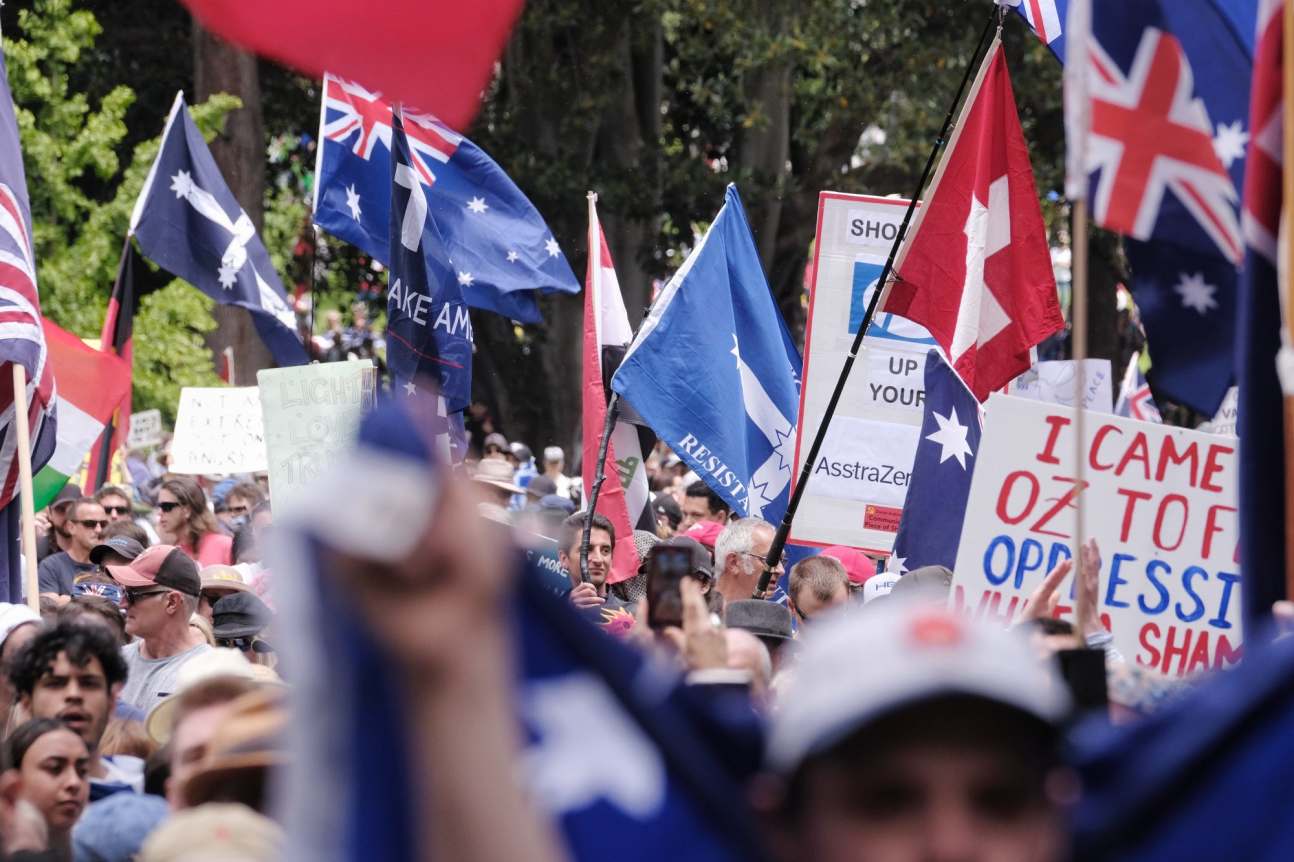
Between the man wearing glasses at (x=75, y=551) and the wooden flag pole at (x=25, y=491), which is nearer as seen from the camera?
the wooden flag pole at (x=25, y=491)

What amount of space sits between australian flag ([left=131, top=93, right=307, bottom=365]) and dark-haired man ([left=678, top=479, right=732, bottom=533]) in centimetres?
262

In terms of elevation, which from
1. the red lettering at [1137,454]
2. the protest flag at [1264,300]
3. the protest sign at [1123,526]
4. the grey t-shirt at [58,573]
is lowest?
the grey t-shirt at [58,573]

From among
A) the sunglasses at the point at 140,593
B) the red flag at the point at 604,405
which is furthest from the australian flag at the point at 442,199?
the sunglasses at the point at 140,593

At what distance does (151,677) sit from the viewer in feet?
22.5

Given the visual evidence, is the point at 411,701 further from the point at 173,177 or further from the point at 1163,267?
the point at 173,177

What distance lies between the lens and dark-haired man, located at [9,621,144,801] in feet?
17.1

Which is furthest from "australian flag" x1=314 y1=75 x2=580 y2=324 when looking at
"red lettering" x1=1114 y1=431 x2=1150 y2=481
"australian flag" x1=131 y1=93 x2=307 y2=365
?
"red lettering" x1=1114 y1=431 x2=1150 y2=481

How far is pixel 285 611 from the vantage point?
1473mm

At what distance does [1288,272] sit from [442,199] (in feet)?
24.9

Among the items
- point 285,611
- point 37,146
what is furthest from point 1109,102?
point 37,146

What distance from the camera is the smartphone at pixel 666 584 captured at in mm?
3227

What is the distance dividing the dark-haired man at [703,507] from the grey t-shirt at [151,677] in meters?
6.27

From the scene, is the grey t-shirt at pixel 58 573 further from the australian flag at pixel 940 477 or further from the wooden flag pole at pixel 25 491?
the australian flag at pixel 940 477

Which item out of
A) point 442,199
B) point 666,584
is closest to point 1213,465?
point 666,584
